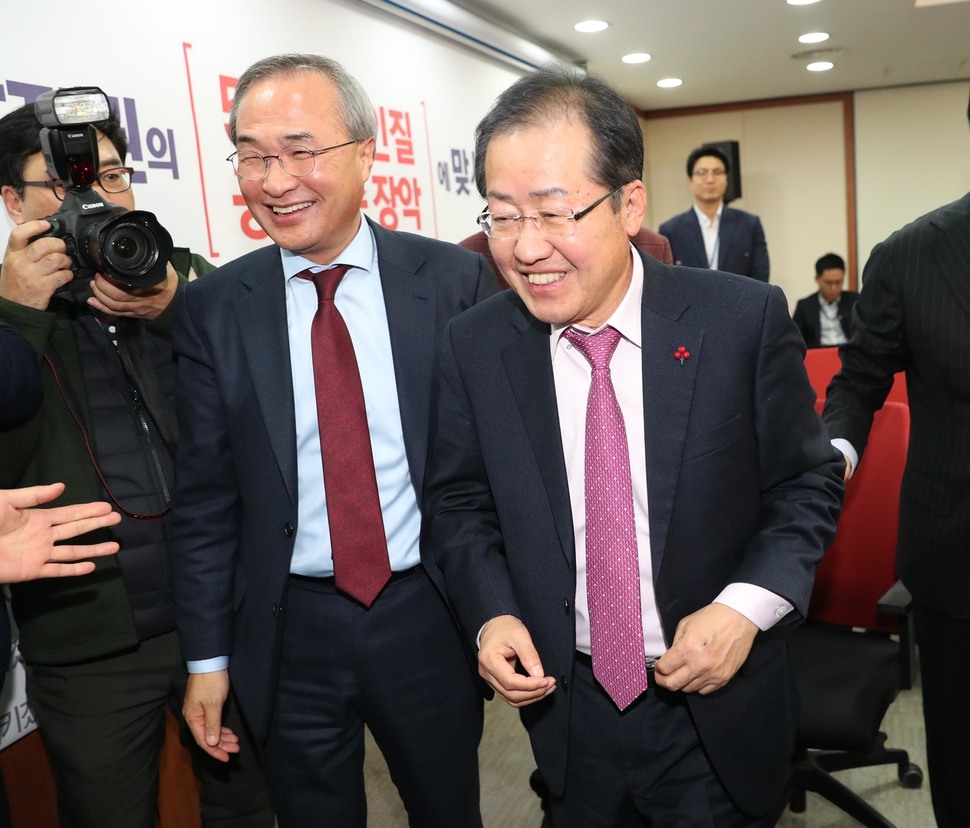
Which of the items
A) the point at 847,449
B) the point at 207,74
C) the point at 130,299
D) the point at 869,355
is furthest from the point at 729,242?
the point at 130,299

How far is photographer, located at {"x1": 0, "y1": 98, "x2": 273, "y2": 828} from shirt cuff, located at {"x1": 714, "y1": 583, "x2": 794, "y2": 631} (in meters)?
1.05

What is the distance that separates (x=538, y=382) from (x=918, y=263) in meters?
0.76

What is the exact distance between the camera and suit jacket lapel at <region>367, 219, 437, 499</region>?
60.6 inches

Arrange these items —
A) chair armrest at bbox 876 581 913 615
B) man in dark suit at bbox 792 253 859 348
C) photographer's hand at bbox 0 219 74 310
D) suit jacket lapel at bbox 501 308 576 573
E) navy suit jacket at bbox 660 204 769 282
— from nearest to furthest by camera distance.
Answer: suit jacket lapel at bbox 501 308 576 573 → photographer's hand at bbox 0 219 74 310 → chair armrest at bbox 876 581 913 615 → navy suit jacket at bbox 660 204 769 282 → man in dark suit at bbox 792 253 859 348

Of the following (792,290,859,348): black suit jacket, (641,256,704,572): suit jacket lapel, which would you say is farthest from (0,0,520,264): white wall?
(792,290,859,348): black suit jacket

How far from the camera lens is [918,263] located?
1.60 metres

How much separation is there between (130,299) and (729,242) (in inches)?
203

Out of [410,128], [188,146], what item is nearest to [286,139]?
[188,146]

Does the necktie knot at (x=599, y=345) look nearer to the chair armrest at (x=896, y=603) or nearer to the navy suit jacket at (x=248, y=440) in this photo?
the navy suit jacket at (x=248, y=440)

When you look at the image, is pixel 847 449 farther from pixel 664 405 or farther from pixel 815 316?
pixel 815 316

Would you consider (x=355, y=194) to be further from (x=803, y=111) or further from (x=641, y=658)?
(x=803, y=111)

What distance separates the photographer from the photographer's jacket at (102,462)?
1.64 meters

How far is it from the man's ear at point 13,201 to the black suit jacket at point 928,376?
1.57 m

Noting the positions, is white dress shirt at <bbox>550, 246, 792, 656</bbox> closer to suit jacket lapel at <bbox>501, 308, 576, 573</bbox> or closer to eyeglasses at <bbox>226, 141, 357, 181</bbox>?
suit jacket lapel at <bbox>501, 308, 576, 573</bbox>
